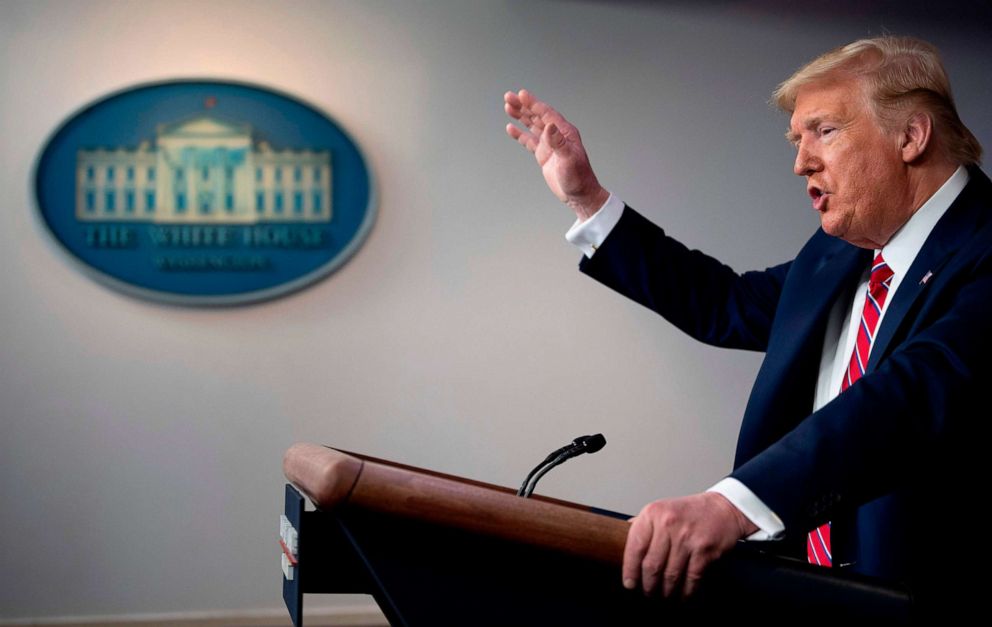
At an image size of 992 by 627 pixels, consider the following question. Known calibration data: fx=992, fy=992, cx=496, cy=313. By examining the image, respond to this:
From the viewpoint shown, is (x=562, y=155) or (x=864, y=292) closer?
(x=864, y=292)

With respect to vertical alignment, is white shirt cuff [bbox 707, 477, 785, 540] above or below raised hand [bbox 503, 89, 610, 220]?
below

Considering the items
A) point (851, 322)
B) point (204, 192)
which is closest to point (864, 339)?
point (851, 322)

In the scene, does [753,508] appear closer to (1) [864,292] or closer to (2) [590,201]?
(1) [864,292]

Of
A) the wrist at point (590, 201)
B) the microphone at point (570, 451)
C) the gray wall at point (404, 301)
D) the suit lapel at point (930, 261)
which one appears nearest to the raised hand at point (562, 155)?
the wrist at point (590, 201)

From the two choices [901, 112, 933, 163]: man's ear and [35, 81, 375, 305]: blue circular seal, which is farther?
[35, 81, 375, 305]: blue circular seal

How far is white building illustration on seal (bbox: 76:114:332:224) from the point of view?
327 centimetres

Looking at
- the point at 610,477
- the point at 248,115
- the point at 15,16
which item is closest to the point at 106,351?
the point at 248,115

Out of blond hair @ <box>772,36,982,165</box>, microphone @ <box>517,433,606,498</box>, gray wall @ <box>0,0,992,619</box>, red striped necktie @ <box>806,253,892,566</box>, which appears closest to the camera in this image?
microphone @ <box>517,433,606,498</box>

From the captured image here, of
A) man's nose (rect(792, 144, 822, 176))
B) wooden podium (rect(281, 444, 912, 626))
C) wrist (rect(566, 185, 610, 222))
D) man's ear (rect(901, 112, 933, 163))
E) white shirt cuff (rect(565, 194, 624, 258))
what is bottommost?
wooden podium (rect(281, 444, 912, 626))

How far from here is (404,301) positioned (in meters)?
3.40

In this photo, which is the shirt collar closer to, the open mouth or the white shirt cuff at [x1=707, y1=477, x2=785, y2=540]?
the open mouth

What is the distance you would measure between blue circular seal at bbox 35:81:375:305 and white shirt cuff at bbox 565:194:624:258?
1433mm

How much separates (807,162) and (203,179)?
2.17m

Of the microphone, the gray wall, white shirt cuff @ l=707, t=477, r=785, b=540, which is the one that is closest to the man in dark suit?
white shirt cuff @ l=707, t=477, r=785, b=540
